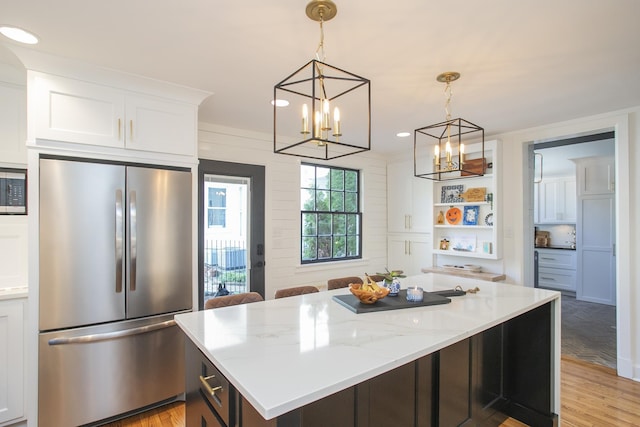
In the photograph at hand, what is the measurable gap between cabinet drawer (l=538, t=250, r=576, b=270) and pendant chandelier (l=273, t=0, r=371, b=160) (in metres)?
4.85

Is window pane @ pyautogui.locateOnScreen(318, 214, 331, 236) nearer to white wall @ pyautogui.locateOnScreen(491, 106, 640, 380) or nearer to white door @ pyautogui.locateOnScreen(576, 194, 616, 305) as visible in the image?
white wall @ pyautogui.locateOnScreen(491, 106, 640, 380)

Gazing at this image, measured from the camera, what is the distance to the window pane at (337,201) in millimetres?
4781

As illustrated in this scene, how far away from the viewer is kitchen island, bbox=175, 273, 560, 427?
1.13 meters

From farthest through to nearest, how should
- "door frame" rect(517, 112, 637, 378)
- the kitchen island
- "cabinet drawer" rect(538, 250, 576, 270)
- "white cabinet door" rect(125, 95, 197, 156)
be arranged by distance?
"cabinet drawer" rect(538, 250, 576, 270), "door frame" rect(517, 112, 637, 378), "white cabinet door" rect(125, 95, 197, 156), the kitchen island

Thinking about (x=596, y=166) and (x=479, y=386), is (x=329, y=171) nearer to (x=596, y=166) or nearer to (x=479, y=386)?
(x=479, y=386)

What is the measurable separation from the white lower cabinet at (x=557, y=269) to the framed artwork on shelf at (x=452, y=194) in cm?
340

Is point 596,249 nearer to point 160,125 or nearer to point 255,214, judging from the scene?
point 255,214

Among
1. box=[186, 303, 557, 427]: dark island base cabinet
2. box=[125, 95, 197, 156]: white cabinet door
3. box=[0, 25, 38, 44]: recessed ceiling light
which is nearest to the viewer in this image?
box=[186, 303, 557, 427]: dark island base cabinet

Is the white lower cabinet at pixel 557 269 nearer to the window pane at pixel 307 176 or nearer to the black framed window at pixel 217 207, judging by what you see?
the window pane at pixel 307 176

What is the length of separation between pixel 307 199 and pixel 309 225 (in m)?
0.36

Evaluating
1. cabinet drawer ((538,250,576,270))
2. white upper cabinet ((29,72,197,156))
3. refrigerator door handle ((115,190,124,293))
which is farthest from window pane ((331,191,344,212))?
cabinet drawer ((538,250,576,270))

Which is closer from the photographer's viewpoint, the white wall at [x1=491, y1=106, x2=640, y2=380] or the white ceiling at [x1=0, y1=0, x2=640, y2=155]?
the white ceiling at [x1=0, y1=0, x2=640, y2=155]

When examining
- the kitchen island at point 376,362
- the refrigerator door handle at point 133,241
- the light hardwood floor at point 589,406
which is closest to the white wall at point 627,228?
the light hardwood floor at point 589,406

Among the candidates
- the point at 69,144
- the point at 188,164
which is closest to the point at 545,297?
the point at 188,164
